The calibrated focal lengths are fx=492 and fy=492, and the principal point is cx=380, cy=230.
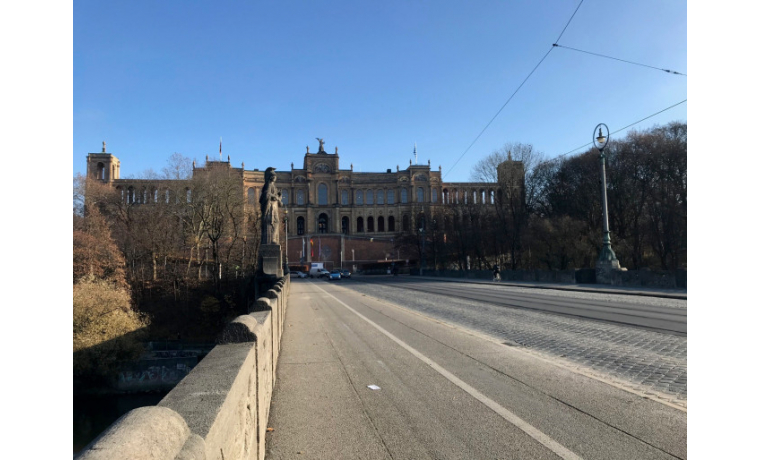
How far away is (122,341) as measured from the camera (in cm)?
3033

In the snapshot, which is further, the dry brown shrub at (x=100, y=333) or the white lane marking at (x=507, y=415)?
the dry brown shrub at (x=100, y=333)

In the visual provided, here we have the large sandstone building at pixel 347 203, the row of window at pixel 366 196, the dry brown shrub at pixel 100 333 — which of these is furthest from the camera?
the row of window at pixel 366 196

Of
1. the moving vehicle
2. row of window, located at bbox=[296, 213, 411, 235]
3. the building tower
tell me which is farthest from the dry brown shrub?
row of window, located at bbox=[296, 213, 411, 235]

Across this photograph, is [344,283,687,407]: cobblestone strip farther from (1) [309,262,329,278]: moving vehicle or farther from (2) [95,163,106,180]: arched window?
(2) [95,163,106,180]: arched window

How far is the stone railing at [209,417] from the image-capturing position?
5.44 feet

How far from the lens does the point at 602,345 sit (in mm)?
10000

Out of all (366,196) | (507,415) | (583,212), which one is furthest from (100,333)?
(366,196)

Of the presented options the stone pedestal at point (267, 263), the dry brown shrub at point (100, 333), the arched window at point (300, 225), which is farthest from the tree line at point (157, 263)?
the arched window at point (300, 225)

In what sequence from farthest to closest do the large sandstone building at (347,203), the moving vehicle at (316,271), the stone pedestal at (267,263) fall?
the large sandstone building at (347,203) < the moving vehicle at (316,271) < the stone pedestal at (267,263)

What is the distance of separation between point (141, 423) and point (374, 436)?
3.57m

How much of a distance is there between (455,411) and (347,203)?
11134cm

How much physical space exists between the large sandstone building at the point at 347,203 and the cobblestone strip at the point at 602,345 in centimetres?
8944

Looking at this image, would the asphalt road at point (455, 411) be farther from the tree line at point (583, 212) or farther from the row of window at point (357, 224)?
the row of window at point (357, 224)

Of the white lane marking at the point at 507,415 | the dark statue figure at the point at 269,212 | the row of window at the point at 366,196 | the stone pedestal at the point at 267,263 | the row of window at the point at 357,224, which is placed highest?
the row of window at the point at 366,196
